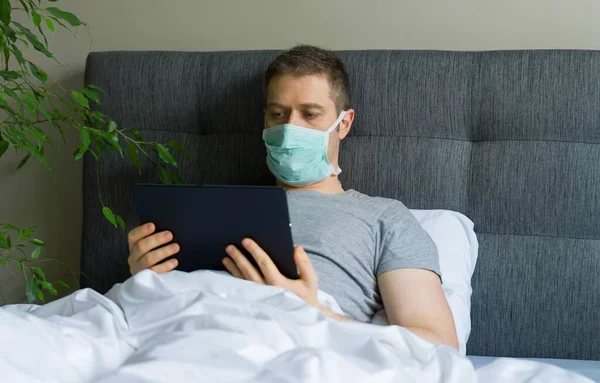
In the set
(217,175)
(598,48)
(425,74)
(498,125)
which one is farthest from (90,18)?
(598,48)

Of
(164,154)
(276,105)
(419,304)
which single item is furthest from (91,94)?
(419,304)

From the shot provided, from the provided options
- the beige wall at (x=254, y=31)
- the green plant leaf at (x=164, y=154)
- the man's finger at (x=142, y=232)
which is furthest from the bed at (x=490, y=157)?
the man's finger at (x=142, y=232)

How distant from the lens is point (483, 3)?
6.44ft

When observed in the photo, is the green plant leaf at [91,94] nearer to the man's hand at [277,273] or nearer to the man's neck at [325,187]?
the man's neck at [325,187]

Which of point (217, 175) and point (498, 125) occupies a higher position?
point (498, 125)

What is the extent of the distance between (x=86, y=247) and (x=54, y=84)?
61 centimetres

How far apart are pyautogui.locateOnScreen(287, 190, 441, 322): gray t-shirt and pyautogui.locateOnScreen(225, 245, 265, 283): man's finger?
8.0 inches

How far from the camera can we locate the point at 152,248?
149 centimetres

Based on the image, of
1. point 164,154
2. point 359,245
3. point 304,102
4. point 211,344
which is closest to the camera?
point 211,344

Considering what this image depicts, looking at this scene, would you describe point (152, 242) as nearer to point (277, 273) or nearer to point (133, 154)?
point (277, 273)

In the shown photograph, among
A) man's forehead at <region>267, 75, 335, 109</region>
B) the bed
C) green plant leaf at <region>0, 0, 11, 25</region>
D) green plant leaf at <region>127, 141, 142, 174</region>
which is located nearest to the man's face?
man's forehead at <region>267, 75, 335, 109</region>

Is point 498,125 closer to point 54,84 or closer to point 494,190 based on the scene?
point 494,190

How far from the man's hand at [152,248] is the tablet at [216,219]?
0.01 metres

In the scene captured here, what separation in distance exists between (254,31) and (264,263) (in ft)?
3.21
